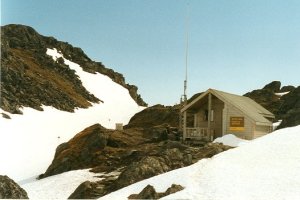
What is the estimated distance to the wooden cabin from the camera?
3941 centimetres

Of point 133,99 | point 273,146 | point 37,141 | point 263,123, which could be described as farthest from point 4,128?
point 133,99

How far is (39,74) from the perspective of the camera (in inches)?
3351

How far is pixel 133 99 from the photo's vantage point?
112 metres

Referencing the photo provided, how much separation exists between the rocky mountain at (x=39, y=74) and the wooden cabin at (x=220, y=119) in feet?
102

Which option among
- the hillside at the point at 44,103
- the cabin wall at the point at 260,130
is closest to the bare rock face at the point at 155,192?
the cabin wall at the point at 260,130

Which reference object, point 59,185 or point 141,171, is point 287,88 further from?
point 141,171

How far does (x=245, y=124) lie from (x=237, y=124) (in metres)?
0.84

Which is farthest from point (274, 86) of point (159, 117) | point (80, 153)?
point (80, 153)

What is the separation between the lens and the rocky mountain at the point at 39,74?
224ft

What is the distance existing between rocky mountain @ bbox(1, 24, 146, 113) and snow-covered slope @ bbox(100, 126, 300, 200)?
41.5 meters

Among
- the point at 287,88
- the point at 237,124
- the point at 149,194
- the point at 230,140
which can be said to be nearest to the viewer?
the point at 149,194

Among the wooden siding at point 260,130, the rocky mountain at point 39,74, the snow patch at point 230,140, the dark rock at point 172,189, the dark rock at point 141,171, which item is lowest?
the dark rock at point 172,189

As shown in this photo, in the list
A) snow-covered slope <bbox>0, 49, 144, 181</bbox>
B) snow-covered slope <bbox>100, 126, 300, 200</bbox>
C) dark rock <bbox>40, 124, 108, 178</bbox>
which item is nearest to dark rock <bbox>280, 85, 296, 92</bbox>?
snow-covered slope <bbox>0, 49, 144, 181</bbox>

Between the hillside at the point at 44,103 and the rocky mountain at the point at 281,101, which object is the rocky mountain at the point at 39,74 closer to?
the hillside at the point at 44,103
